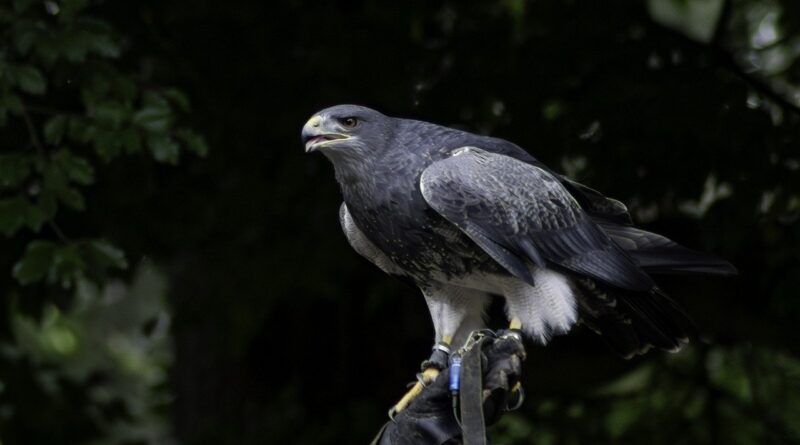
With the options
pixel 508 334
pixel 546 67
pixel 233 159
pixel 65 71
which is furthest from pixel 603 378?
pixel 65 71

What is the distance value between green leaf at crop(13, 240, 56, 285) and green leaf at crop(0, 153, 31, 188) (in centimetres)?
24

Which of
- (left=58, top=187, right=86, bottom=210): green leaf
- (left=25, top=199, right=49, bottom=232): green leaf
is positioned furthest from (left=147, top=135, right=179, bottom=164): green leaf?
(left=25, top=199, right=49, bottom=232): green leaf

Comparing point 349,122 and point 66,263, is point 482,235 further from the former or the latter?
point 66,263

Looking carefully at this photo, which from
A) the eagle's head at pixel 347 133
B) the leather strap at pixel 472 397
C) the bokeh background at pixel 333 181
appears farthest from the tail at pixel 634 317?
the bokeh background at pixel 333 181

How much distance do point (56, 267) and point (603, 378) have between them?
291 centimetres

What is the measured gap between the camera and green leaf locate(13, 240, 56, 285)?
4395mm

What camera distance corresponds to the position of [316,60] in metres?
5.36

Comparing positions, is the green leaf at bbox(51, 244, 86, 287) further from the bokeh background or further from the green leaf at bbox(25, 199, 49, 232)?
the green leaf at bbox(25, 199, 49, 232)

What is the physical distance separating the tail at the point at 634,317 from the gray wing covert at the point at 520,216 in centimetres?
12

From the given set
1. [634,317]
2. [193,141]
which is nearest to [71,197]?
[193,141]

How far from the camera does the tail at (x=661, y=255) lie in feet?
12.4

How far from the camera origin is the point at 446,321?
153 inches

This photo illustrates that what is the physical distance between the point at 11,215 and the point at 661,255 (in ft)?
7.62

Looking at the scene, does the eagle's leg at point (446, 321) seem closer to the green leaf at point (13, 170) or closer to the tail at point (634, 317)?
the tail at point (634, 317)
